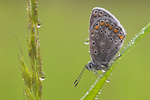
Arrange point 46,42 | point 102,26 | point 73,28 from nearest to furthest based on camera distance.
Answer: point 102,26
point 46,42
point 73,28

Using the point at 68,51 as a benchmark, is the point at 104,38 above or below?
above

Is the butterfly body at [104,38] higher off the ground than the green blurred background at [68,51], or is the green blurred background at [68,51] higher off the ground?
the butterfly body at [104,38]

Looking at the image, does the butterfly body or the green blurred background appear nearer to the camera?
the butterfly body

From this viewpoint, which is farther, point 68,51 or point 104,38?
point 68,51

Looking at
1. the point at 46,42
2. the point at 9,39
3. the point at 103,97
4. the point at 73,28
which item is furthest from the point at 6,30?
the point at 103,97

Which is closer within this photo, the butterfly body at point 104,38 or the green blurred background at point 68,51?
the butterfly body at point 104,38

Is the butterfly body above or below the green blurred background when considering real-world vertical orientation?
above

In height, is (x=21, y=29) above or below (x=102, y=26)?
below

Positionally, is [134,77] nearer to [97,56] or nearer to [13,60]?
[97,56]
